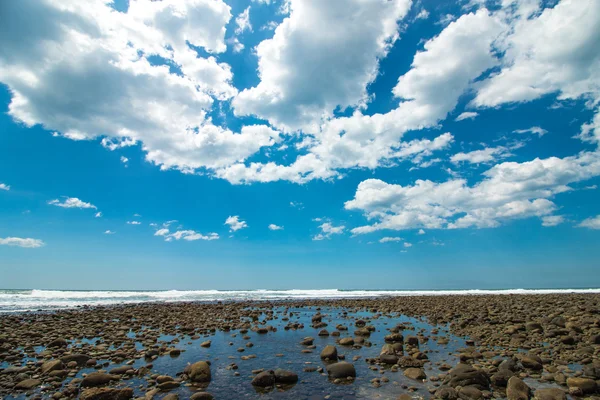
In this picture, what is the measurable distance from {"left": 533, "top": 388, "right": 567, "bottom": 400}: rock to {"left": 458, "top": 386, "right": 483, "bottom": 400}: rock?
1529mm

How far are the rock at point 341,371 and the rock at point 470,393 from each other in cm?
367

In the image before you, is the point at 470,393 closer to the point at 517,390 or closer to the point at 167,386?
the point at 517,390

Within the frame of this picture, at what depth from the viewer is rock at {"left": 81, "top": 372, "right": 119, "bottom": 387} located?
10430mm

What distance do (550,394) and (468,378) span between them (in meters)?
2.07

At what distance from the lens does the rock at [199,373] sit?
11016 millimetres

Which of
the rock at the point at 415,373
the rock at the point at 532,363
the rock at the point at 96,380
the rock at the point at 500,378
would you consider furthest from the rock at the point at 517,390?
the rock at the point at 96,380

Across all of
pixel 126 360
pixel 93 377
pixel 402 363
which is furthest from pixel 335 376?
pixel 126 360

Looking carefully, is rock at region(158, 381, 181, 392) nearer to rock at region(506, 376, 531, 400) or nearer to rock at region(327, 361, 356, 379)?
rock at region(327, 361, 356, 379)

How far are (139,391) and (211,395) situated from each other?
265 cm

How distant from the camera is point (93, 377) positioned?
35.0 feet

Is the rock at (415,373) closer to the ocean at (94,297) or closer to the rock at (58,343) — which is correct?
the rock at (58,343)

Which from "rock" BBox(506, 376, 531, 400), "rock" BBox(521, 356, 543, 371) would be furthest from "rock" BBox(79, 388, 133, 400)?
"rock" BBox(521, 356, 543, 371)

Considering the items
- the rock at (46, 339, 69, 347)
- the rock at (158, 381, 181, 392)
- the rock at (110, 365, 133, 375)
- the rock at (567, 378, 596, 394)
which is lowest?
the rock at (158, 381, 181, 392)

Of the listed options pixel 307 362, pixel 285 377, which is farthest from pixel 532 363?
pixel 285 377
